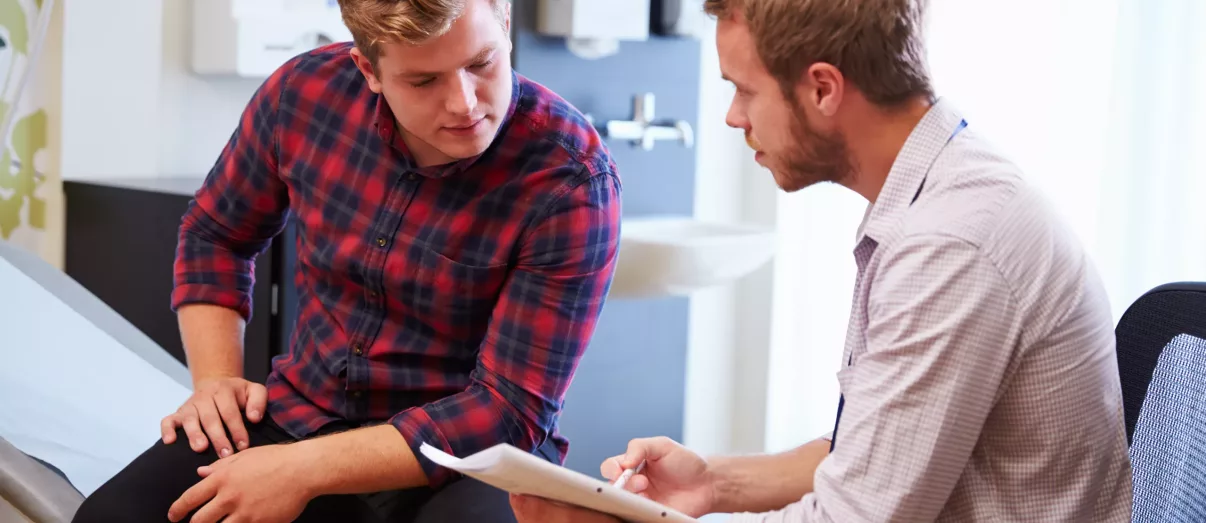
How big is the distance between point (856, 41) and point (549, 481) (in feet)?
1.47

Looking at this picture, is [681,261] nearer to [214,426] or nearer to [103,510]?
[214,426]

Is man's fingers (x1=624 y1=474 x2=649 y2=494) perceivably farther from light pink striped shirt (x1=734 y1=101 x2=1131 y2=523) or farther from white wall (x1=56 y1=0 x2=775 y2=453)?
white wall (x1=56 y1=0 x2=775 y2=453)

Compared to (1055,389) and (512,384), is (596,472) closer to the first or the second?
(512,384)

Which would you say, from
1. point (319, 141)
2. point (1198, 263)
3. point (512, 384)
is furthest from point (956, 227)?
→ point (1198, 263)

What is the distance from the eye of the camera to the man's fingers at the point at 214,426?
141 cm

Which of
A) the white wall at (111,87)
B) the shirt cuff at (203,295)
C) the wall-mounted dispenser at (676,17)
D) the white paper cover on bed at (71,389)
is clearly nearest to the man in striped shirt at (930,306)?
the shirt cuff at (203,295)

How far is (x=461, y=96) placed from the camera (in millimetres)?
1324

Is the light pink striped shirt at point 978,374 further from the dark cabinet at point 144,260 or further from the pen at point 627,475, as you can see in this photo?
the dark cabinet at point 144,260

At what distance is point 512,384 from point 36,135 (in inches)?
54.8

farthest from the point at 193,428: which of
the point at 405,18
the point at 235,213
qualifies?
the point at 405,18

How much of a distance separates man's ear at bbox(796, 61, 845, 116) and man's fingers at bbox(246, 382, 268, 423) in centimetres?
79

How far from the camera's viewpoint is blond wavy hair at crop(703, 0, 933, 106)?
3.35 feet

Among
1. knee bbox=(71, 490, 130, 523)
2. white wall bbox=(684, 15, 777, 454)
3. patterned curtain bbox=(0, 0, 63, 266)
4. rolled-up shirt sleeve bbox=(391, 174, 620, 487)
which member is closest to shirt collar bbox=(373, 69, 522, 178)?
rolled-up shirt sleeve bbox=(391, 174, 620, 487)

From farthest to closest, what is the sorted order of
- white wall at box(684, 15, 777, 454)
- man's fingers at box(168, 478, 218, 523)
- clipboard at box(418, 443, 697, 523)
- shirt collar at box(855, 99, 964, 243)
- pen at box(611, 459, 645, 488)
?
white wall at box(684, 15, 777, 454), man's fingers at box(168, 478, 218, 523), pen at box(611, 459, 645, 488), shirt collar at box(855, 99, 964, 243), clipboard at box(418, 443, 697, 523)
